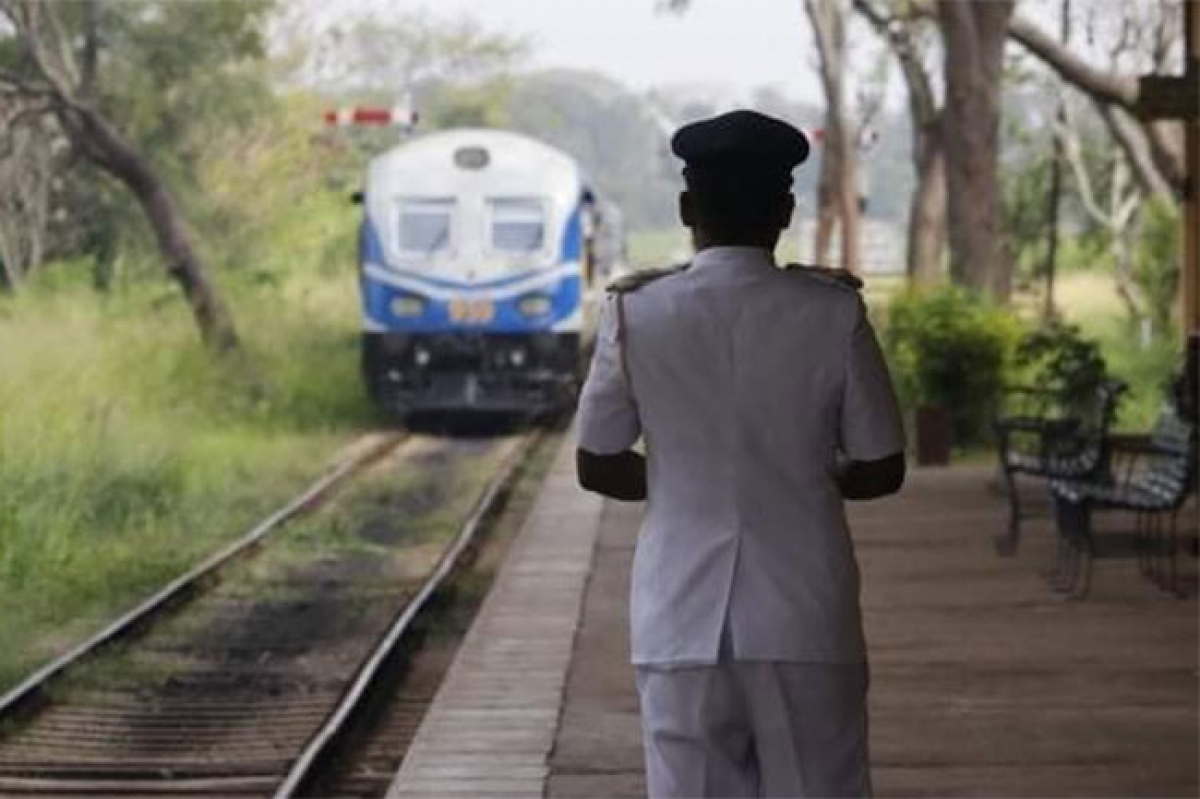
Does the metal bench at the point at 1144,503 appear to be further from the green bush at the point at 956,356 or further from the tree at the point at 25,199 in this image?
the tree at the point at 25,199

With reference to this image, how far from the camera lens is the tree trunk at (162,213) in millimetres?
25828

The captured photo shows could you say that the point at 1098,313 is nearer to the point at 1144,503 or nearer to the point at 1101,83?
the point at 1101,83

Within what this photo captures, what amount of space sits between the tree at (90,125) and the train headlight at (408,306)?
248cm

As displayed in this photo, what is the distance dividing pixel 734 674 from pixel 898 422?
1.47 ft

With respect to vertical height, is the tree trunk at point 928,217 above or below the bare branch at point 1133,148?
below

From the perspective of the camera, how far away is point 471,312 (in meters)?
24.2

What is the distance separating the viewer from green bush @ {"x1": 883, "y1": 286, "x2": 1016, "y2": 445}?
17500 millimetres

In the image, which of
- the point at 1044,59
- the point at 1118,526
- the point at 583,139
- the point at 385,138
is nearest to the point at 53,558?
the point at 1118,526

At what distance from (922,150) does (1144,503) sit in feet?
73.6

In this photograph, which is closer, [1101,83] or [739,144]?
[739,144]

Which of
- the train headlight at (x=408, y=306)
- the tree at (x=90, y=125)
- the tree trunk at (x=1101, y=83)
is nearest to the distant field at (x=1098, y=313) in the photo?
the tree trunk at (x=1101, y=83)

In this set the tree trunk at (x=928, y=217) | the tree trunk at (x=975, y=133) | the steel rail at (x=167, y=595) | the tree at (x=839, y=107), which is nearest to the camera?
the steel rail at (x=167, y=595)

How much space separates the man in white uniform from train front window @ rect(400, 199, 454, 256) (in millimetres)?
20563

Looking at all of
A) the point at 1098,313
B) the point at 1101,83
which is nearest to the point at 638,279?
the point at 1101,83
